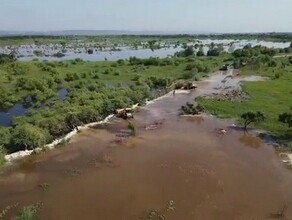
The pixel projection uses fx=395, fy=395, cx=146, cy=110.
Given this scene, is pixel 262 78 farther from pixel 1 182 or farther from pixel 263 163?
pixel 1 182

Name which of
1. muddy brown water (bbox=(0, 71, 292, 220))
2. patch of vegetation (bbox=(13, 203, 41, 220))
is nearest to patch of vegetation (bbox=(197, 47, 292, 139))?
muddy brown water (bbox=(0, 71, 292, 220))

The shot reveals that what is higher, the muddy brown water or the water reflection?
the muddy brown water

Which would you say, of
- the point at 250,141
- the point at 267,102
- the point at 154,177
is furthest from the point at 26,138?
the point at 267,102

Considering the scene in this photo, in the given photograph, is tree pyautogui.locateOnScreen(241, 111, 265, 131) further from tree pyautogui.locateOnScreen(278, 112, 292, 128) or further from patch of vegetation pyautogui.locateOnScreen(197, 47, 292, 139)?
tree pyautogui.locateOnScreen(278, 112, 292, 128)

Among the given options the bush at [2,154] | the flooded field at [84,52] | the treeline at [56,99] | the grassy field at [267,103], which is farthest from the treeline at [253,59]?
the bush at [2,154]

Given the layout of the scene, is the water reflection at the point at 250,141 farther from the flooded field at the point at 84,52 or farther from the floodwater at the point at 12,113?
the flooded field at the point at 84,52

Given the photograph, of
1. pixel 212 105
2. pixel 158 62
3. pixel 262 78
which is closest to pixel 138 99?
pixel 212 105

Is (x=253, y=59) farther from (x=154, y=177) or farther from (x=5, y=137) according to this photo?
(x=5, y=137)
